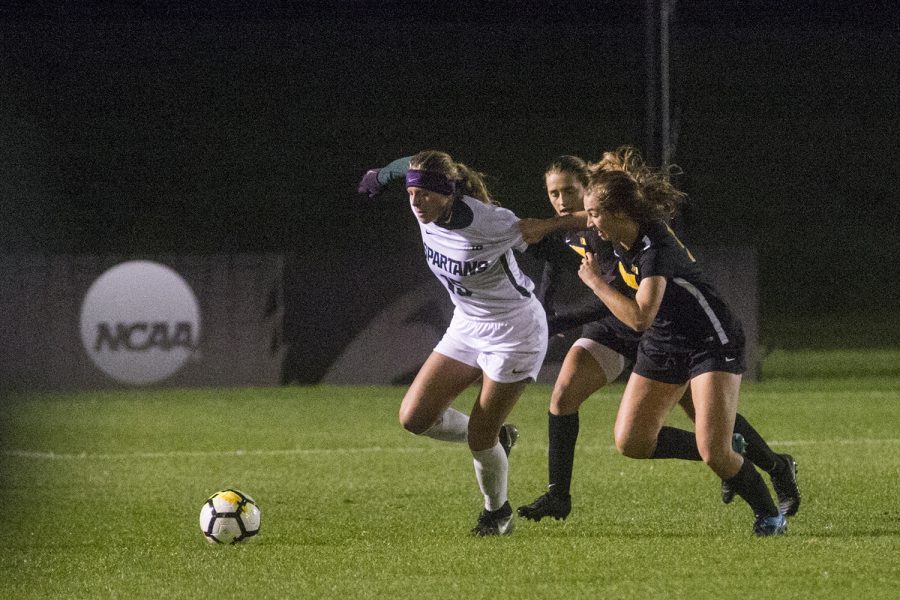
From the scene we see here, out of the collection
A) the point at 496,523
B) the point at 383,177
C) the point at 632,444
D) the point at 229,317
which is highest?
the point at 383,177

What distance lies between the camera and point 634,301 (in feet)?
20.8

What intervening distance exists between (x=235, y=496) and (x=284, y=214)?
106 feet

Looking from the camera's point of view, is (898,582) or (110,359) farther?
(110,359)

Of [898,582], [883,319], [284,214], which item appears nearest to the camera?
[898,582]

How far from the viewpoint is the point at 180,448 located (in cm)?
1187

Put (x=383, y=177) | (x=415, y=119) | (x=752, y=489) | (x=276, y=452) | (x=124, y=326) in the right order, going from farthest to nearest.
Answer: (x=415, y=119) → (x=124, y=326) → (x=276, y=452) → (x=383, y=177) → (x=752, y=489)

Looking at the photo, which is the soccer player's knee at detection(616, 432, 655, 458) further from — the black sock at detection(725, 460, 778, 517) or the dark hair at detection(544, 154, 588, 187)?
the dark hair at detection(544, 154, 588, 187)

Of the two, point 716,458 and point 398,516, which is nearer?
point 716,458

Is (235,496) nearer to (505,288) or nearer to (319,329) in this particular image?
(505,288)

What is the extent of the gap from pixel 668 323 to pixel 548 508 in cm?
114

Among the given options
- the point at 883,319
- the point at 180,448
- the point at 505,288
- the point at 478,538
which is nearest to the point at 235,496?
the point at 478,538

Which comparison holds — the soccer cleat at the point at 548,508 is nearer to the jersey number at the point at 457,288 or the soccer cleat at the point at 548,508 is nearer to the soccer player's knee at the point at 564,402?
the soccer player's knee at the point at 564,402

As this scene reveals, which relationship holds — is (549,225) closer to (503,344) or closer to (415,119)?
(503,344)

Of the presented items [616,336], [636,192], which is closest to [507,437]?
[616,336]
